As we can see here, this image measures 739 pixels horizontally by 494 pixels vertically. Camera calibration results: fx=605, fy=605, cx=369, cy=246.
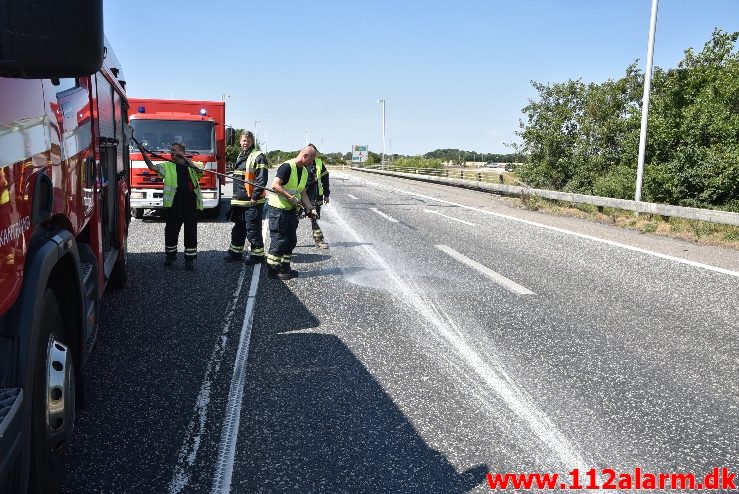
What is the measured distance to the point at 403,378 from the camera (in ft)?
14.1

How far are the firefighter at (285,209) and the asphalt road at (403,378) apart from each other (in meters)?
0.36

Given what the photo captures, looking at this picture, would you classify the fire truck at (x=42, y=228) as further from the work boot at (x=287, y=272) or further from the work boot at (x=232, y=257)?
the work boot at (x=232, y=257)

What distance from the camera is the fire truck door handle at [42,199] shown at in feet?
7.67

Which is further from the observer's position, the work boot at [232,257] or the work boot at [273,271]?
the work boot at [232,257]

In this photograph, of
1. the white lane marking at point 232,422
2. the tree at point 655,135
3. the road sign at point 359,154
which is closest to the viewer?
the white lane marking at point 232,422

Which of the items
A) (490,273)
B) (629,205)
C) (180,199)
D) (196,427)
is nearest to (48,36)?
(196,427)

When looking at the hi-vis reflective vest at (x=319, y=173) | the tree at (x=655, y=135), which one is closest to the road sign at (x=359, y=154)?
the tree at (x=655, y=135)

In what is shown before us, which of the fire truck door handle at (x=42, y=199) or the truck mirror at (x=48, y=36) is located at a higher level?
the truck mirror at (x=48, y=36)

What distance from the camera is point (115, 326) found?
550 cm

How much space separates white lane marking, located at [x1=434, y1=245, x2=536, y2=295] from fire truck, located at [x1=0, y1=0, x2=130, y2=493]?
4.81 metres

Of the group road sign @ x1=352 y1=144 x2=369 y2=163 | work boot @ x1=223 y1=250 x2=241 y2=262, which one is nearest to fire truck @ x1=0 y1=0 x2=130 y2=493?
work boot @ x1=223 y1=250 x2=241 y2=262

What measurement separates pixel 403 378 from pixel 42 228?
101 inches

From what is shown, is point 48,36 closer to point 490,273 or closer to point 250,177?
point 490,273

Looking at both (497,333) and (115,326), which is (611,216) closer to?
(497,333)
